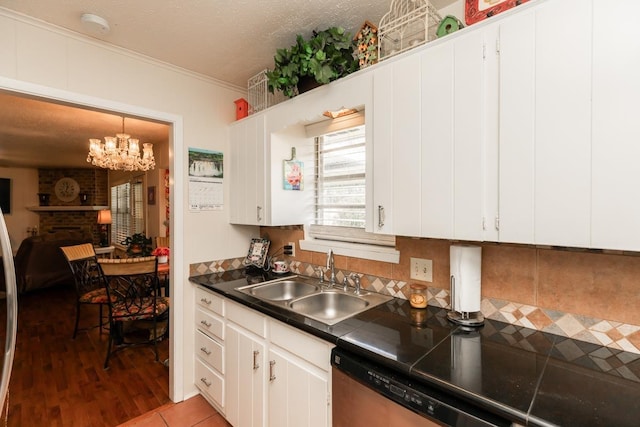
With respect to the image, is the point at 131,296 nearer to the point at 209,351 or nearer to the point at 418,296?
the point at 209,351

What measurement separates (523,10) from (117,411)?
3.15 meters

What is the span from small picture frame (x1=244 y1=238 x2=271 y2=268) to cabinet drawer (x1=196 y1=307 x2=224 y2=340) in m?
0.52

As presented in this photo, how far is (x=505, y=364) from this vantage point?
1.02 metres

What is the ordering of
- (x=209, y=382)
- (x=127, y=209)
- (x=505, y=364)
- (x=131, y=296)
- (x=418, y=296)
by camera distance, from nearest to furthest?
(x=505, y=364) → (x=418, y=296) → (x=209, y=382) → (x=131, y=296) → (x=127, y=209)

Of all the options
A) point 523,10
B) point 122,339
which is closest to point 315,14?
point 523,10

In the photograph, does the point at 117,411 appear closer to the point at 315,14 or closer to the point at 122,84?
the point at 122,84

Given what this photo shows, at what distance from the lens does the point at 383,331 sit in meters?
1.28

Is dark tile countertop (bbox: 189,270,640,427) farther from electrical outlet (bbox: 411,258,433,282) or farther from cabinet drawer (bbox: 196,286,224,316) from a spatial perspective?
cabinet drawer (bbox: 196,286,224,316)

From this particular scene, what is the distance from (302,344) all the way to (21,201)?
8.24 metres

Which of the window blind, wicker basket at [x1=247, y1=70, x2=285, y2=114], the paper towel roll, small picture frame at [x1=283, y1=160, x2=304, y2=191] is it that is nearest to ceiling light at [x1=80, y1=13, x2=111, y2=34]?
wicker basket at [x1=247, y1=70, x2=285, y2=114]

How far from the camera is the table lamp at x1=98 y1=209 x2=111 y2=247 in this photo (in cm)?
653

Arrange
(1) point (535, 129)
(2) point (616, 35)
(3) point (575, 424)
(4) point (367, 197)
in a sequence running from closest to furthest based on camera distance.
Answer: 1. (3) point (575, 424)
2. (2) point (616, 35)
3. (1) point (535, 129)
4. (4) point (367, 197)

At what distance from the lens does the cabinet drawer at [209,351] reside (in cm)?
198

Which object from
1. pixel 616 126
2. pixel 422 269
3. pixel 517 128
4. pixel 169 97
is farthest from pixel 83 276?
pixel 616 126
